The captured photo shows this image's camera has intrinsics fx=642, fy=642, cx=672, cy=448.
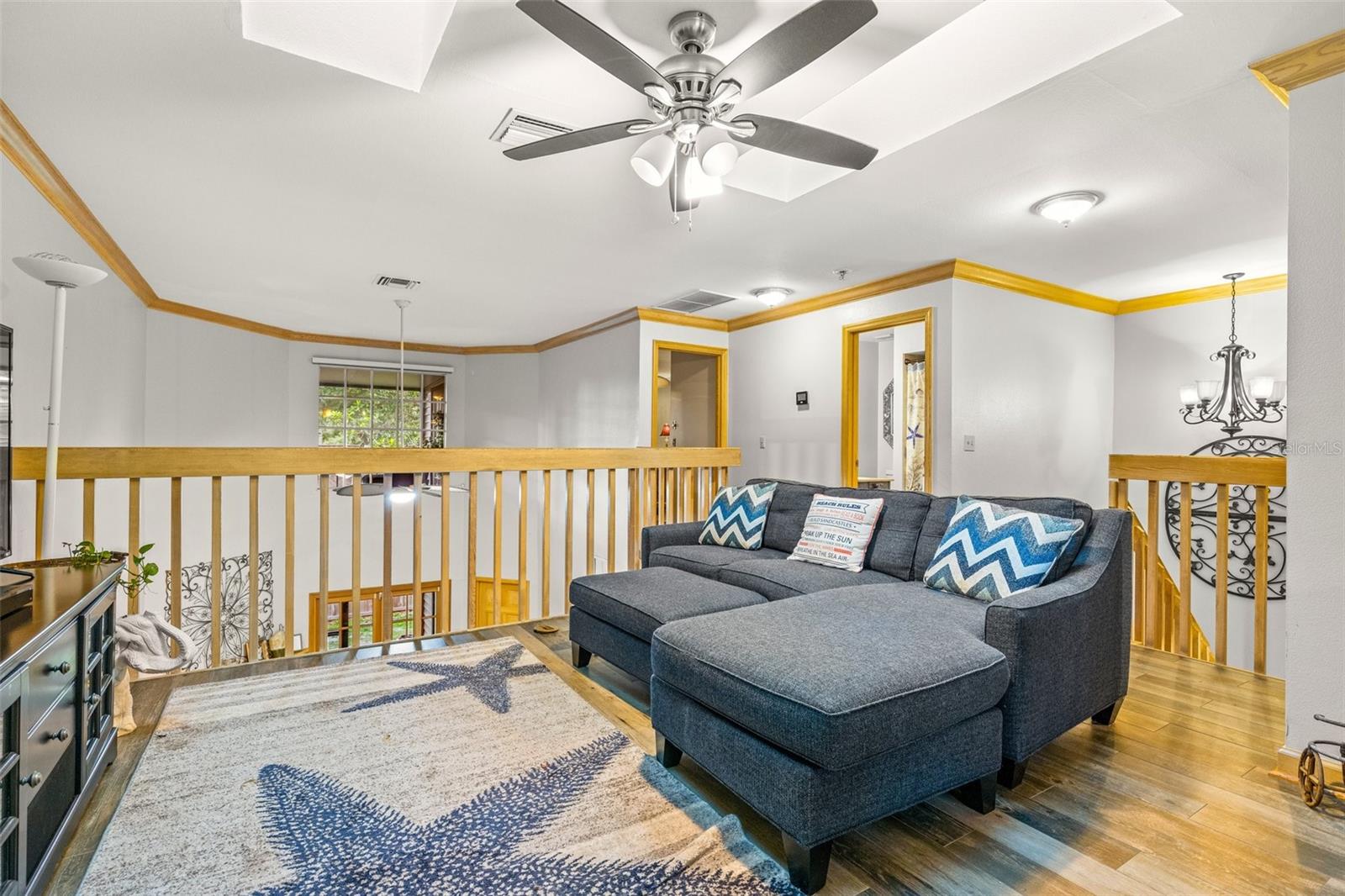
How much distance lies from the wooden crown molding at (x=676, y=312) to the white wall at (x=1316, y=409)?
0.12 metres

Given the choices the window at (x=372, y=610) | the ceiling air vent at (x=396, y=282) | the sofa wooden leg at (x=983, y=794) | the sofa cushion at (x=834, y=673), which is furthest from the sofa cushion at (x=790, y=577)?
the window at (x=372, y=610)

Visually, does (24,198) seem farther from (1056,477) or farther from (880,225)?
(1056,477)

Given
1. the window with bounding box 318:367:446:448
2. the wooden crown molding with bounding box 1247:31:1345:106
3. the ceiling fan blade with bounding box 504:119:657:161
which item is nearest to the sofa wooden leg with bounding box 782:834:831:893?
the ceiling fan blade with bounding box 504:119:657:161

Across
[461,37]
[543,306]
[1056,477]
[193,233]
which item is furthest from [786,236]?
[193,233]

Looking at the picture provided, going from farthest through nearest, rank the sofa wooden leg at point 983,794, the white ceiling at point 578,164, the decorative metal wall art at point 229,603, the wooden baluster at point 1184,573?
1. the decorative metal wall art at point 229,603
2. the wooden baluster at point 1184,573
3. the white ceiling at point 578,164
4. the sofa wooden leg at point 983,794

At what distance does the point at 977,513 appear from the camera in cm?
250

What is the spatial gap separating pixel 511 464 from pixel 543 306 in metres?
2.53

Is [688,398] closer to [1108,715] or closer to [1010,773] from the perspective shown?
[1108,715]

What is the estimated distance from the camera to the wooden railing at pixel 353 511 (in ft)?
9.04

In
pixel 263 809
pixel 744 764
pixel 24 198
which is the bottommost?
pixel 263 809

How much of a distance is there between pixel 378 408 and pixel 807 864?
7.51 m

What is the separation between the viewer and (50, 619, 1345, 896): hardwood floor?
1506mm

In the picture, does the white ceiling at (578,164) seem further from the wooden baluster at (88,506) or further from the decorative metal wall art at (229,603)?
the decorative metal wall art at (229,603)

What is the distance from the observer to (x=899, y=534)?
291 cm
